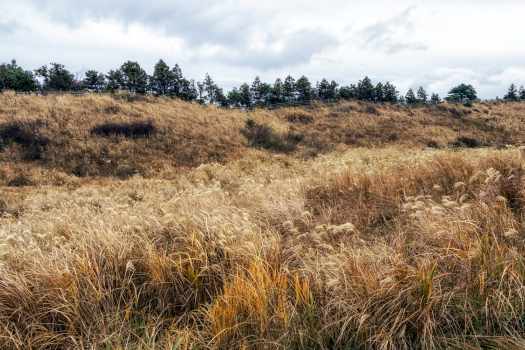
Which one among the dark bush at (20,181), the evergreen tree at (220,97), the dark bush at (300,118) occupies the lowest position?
the dark bush at (20,181)

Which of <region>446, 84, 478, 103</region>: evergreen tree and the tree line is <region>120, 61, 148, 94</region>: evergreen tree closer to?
the tree line

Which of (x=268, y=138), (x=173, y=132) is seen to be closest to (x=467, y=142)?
(x=268, y=138)

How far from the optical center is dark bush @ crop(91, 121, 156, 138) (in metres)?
17.1

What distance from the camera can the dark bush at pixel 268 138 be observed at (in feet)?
64.1

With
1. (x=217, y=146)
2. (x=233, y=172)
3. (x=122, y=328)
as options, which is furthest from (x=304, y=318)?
(x=217, y=146)

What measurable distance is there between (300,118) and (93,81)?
1432 inches

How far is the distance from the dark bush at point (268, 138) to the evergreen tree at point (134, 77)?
27.5m

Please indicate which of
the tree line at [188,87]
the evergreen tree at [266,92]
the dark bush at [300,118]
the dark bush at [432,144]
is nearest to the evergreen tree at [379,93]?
the tree line at [188,87]

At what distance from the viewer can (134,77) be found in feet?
142

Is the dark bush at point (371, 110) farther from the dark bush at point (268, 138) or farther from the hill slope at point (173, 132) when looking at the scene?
the dark bush at point (268, 138)

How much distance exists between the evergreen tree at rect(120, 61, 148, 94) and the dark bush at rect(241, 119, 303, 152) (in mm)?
27540

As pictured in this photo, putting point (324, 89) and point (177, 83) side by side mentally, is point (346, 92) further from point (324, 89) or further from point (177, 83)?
point (177, 83)

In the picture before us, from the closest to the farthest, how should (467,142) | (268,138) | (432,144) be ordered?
1. (268,138)
2. (432,144)
3. (467,142)

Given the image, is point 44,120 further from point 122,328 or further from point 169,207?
point 122,328
